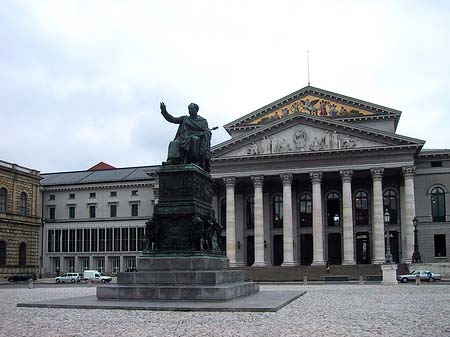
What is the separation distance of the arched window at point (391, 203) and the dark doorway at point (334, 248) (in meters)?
6.48

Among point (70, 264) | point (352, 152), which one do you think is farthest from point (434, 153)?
point (70, 264)

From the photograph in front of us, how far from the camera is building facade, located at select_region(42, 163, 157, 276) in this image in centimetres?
8825

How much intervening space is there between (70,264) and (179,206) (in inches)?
2876

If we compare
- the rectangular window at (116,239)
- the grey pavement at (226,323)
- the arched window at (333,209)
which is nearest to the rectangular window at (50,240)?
the rectangular window at (116,239)

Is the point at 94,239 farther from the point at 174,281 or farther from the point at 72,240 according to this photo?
the point at 174,281

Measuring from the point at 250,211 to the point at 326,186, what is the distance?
9895mm

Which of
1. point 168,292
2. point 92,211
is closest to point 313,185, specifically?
point 92,211

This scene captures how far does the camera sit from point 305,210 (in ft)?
247

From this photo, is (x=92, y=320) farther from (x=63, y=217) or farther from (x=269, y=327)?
(x=63, y=217)

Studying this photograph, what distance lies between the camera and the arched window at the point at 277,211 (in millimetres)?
75688

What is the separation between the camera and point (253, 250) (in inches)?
3007

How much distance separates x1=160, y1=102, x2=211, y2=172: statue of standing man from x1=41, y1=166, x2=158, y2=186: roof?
64553mm

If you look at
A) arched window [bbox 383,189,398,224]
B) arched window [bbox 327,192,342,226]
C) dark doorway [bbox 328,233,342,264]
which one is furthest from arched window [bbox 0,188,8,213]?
arched window [bbox 383,189,398,224]

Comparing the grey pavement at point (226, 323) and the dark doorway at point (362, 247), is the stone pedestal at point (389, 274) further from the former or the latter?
the grey pavement at point (226, 323)
